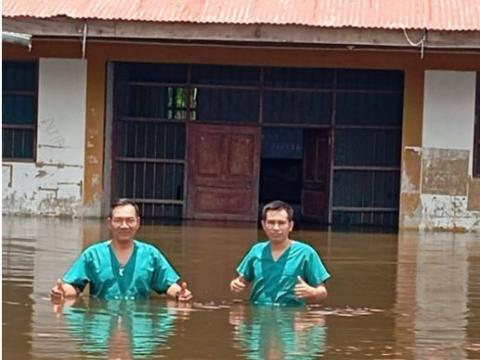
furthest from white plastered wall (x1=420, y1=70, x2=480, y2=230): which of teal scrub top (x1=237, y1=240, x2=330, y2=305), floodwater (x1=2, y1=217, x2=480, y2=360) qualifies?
teal scrub top (x1=237, y1=240, x2=330, y2=305)

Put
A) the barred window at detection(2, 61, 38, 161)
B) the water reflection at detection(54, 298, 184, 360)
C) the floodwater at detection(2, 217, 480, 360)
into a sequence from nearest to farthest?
the water reflection at detection(54, 298, 184, 360)
the floodwater at detection(2, 217, 480, 360)
the barred window at detection(2, 61, 38, 161)

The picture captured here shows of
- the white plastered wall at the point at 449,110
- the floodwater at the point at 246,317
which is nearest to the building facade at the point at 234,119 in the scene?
the white plastered wall at the point at 449,110

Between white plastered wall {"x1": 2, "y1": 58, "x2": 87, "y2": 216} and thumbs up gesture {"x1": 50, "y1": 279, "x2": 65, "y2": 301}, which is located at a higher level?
white plastered wall {"x1": 2, "y1": 58, "x2": 87, "y2": 216}

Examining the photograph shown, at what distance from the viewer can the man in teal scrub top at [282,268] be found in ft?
26.0

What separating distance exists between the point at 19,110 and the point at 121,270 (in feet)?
46.2

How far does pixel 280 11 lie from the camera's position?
19156 mm

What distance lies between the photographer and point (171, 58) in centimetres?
2097

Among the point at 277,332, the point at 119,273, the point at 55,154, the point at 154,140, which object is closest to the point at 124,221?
the point at 119,273

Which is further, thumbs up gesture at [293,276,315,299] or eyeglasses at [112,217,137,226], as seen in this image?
thumbs up gesture at [293,276,315,299]

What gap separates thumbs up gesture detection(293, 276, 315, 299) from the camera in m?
7.92

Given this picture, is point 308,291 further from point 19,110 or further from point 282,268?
point 19,110

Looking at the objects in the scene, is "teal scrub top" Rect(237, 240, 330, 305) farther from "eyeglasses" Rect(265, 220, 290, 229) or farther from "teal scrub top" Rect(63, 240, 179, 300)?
"teal scrub top" Rect(63, 240, 179, 300)

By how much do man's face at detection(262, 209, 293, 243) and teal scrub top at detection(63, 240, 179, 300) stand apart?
0.76 m

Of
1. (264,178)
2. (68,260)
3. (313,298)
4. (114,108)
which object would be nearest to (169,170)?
(114,108)
